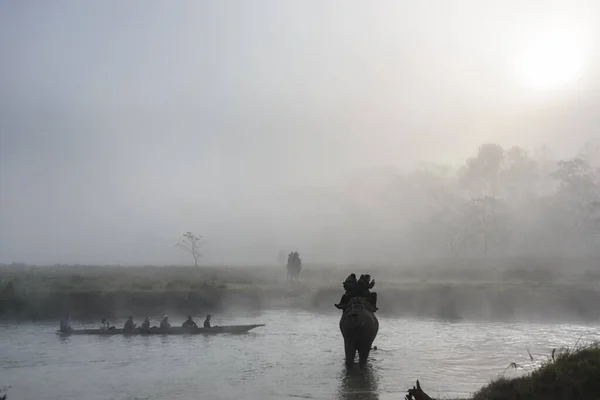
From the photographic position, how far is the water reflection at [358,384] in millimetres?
15555

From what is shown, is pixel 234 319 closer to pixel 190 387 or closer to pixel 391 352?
pixel 391 352

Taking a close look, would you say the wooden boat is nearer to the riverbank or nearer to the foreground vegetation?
the riverbank

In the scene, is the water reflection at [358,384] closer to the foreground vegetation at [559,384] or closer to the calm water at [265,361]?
the calm water at [265,361]

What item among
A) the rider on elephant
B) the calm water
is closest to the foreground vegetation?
the calm water

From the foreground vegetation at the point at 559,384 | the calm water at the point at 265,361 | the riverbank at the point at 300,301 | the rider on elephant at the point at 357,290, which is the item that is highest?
the rider on elephant at the point at 357,290

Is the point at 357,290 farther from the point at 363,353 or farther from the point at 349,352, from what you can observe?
the point at 349,352

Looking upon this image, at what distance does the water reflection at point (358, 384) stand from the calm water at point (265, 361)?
0.11 ft

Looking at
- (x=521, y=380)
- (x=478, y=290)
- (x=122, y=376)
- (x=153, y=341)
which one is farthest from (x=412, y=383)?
(x=478, y=290)

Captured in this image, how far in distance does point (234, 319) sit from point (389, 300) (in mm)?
15245

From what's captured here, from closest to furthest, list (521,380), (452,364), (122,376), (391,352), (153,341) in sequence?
(521,380) → (122,376) → (452,364) → (391,352) → (153,341)

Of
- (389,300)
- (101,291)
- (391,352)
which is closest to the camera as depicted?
(391,352)

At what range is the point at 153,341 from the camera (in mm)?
27328

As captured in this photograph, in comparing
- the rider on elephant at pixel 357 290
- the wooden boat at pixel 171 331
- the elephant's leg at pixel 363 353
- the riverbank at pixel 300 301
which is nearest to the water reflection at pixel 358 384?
the elephant's leg at pixel 363 353

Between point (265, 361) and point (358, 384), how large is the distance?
18.7 feet
